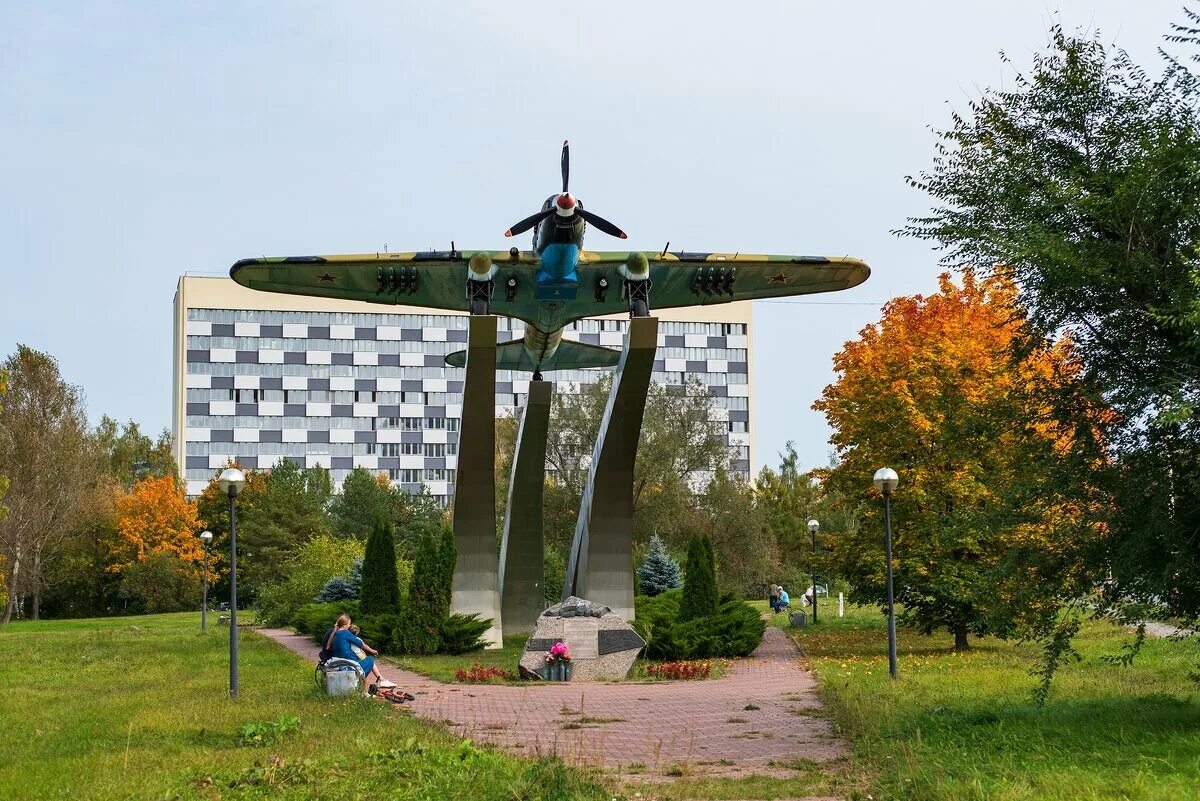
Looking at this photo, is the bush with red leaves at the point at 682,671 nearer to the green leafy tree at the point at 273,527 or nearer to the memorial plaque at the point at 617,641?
the memorial plaque at the point at 617,641

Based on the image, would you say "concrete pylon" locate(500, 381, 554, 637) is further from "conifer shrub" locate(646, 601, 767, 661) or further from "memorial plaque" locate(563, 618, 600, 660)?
"memorial plaque" locate(563, 618, 600, 660)

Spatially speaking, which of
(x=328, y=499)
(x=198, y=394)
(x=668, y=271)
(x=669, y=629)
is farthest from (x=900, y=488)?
(x=198, y=394)

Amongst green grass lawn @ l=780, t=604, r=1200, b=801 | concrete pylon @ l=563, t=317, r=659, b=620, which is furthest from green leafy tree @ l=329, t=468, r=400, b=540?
green grass lawn @ l=780, t=604, r=1200, b=801

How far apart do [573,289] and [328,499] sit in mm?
50922

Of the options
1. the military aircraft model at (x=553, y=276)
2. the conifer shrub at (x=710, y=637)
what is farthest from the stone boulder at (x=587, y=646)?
the military aircraft model at (x=553, y=276)

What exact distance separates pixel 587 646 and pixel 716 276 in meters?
11.3

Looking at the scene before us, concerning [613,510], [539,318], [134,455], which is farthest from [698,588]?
[134,455]

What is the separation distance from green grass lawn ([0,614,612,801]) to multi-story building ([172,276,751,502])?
69.8 m

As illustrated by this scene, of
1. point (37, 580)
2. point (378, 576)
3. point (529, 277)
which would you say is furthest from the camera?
point (37, 580)

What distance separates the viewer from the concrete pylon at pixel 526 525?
1062 inches

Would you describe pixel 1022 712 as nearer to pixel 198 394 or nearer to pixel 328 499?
pixel 328 499

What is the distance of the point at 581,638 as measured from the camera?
1930 centimetres

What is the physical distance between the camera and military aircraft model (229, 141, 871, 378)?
80.0 feet

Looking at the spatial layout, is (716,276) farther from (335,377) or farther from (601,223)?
(335,377)
